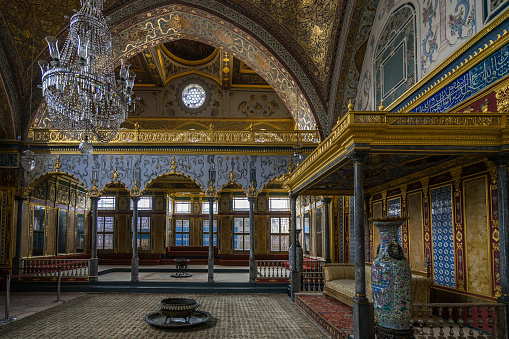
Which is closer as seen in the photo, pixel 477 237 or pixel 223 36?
pixel 477 237

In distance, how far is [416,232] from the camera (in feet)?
25.9

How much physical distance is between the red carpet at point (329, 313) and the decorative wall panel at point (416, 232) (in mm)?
1548

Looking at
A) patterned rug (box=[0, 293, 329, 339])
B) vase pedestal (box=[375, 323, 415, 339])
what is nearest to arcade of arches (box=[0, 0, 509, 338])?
vase pedestal (box=[375, 323, 415, 339])

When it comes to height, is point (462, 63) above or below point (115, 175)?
above

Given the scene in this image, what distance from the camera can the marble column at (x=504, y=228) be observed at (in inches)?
204

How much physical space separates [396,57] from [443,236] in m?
4.11

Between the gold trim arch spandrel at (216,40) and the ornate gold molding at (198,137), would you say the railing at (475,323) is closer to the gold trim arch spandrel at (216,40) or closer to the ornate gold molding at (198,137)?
the ornate gold molding at (198,137)

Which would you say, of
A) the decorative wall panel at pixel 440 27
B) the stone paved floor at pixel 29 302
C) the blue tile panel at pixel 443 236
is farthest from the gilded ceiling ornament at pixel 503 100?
the stone paved floor at pixel 29 302

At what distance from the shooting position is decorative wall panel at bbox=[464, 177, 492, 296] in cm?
590

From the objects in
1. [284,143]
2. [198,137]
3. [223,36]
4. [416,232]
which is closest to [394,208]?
[416,232]

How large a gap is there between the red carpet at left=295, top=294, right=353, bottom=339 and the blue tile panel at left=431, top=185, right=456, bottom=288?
67.2 inches

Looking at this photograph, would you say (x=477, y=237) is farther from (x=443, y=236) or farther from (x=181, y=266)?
(x=181, y=266)

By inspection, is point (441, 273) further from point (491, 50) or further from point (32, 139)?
point (32, 139)

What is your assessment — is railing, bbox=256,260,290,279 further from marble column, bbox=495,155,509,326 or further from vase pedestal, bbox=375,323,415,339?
marble column, bbox=495,155,509,326
